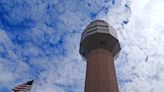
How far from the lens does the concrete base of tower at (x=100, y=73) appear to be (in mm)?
38125

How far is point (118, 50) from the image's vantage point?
156 ft

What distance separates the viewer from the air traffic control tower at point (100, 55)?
38688mm

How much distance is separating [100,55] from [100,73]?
421cm

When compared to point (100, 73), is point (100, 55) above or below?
above

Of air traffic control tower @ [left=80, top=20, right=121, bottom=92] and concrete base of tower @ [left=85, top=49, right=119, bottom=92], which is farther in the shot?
air traffic control tower @ [left=80, top=20, right=121, bottom=92]

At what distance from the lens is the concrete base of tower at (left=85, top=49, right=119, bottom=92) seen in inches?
1501

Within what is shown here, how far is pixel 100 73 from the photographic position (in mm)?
39750

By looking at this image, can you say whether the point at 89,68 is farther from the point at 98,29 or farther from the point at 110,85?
the point at 98,29

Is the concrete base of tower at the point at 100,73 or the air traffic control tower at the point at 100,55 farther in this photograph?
the air traffic control tower at the point at 100,55

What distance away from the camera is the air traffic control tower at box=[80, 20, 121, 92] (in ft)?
127

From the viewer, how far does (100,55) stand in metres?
42.8

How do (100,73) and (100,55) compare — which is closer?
(100,73)

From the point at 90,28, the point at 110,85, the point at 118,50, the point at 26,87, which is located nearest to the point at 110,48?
the point at 118,50

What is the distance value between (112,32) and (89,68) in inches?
371
